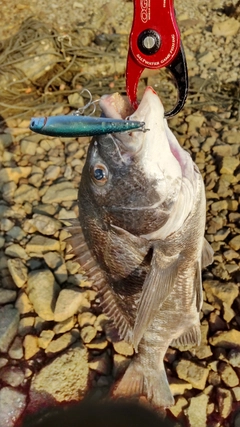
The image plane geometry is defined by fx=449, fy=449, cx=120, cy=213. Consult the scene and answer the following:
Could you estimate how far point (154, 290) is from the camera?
234cm

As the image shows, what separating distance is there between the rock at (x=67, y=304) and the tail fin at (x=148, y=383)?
2.47 feet

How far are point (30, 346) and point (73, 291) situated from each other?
1.82 feet

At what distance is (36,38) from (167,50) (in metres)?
4.64

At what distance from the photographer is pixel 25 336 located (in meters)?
3.66

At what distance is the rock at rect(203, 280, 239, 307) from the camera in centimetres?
367

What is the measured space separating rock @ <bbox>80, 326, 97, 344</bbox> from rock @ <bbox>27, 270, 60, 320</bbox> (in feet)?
0.99

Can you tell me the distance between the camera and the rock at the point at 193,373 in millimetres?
3369

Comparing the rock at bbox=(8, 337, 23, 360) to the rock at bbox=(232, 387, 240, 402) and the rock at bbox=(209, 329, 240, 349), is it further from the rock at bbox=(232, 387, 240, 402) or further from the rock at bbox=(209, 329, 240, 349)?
the rock at bbox=(232, 387, 240, 402)

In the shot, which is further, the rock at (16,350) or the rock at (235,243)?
the rock at (235,243)

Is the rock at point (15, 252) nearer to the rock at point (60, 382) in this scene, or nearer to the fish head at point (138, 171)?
the rock at point (60, 382)

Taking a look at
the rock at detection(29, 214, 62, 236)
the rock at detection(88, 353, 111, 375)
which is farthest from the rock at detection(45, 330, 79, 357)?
the rock at detection(29, 214, 62, 236)

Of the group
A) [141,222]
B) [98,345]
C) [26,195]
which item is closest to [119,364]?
[98,345]

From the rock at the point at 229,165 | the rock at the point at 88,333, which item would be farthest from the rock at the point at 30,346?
the rock at the point at 229,165

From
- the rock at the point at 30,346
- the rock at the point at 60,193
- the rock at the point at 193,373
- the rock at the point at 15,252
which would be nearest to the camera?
the rock at the point at 193,373
